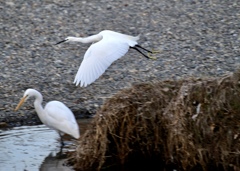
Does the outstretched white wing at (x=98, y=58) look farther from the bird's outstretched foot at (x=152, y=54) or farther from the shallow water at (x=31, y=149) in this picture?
the bird's outstretched foot at (x=152, y=54)

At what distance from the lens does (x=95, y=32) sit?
1152 centimetres

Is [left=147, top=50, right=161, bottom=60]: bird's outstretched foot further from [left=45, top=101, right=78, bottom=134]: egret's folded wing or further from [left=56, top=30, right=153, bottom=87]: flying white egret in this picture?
[left=45, top=101, right=78, bottom=134]: egret's folded wing

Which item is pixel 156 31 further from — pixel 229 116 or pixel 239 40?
pixel 229 116

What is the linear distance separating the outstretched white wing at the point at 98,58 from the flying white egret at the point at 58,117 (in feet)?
1.13

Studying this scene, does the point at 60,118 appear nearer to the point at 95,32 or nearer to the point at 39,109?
the point at 39,109

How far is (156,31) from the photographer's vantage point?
11.5 metres

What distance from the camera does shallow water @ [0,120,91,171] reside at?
23.3ft

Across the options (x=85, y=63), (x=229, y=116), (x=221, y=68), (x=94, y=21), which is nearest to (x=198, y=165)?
(x=229, y=116)

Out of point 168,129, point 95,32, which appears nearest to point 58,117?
point 168,129

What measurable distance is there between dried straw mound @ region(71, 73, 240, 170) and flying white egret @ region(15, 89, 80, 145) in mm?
629

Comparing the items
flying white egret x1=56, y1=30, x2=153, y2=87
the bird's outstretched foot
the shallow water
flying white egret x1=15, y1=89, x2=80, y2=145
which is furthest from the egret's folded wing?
the bird's outstretched foot

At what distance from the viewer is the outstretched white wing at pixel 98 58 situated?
783cm

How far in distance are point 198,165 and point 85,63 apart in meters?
2.21

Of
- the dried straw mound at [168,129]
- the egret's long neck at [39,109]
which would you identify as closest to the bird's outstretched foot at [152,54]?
the egret's long neck at [39,109]
